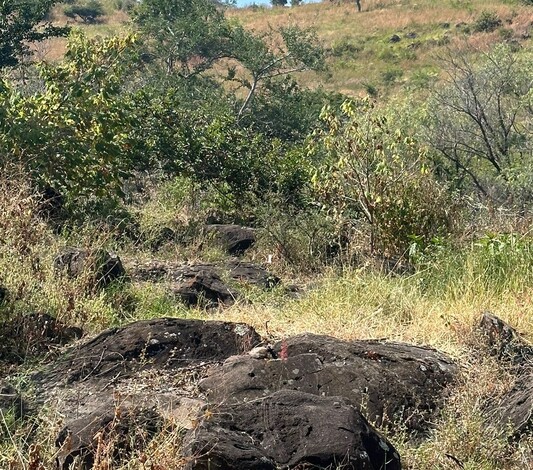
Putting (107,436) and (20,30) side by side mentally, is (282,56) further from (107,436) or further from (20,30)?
(107,436)

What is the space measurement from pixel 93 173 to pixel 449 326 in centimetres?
509

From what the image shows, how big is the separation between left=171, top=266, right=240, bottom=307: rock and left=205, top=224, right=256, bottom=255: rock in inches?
98.6

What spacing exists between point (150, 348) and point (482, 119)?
12.3m

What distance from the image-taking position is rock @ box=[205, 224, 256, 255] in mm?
9633

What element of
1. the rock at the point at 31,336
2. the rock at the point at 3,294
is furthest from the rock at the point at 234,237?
the rock at the point at 31,336

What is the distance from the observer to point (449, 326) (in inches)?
199

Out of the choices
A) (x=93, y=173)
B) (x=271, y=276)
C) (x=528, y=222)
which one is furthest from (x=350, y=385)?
(x=93, y=173)

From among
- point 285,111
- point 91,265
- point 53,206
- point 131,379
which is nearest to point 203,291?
point 91,265

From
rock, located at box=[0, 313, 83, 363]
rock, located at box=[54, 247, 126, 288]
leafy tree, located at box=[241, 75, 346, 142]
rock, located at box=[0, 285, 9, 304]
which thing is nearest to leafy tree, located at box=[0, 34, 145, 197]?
rock, located at box=[54, 247, 126, 288]

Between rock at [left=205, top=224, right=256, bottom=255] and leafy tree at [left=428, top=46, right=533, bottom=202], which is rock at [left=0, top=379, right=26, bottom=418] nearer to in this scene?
rock at [left=205, top=224, right=256, bottom=255]

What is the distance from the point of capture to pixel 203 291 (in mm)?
6562

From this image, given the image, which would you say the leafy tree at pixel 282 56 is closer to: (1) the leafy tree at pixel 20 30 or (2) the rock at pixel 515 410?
(1) the leafy tree at pixel 20 30

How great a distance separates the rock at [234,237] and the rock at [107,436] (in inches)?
244

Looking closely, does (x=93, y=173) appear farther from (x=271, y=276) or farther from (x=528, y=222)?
(x=528, y=222)
